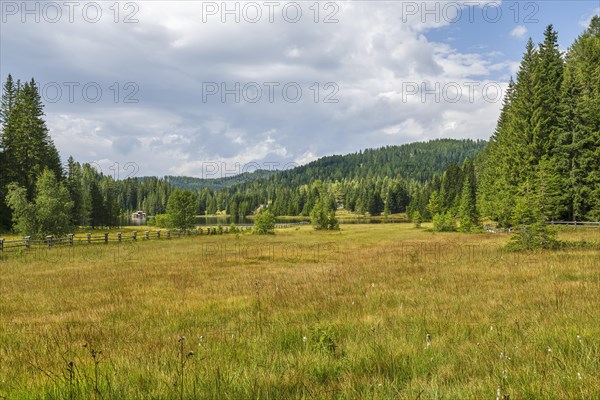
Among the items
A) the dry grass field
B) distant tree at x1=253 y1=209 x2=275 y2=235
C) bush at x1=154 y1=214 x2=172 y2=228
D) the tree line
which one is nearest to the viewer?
the dry grass field

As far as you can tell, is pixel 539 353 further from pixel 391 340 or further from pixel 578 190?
pixel 578 190

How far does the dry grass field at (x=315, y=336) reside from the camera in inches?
146

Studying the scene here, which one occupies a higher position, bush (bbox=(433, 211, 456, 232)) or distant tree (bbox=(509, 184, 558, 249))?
distant tree (bbox=(509, 184, 558, 249))

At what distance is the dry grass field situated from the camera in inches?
146

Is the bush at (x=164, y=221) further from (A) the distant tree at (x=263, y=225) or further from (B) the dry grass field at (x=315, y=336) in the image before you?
(B) the dry grass field at (x=315, y=336)

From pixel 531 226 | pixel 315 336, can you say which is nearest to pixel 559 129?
pixel 531 226

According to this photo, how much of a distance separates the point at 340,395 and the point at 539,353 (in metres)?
2.81

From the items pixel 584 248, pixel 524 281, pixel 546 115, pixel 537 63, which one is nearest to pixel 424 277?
pixel 524 281

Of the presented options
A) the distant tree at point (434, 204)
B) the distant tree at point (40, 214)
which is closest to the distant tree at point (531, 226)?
the distant tree at point (40, 214)

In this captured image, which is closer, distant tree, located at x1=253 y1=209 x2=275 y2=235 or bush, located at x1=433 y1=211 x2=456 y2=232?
bush, located at x1=433 y1=211 x2=456 y2=232

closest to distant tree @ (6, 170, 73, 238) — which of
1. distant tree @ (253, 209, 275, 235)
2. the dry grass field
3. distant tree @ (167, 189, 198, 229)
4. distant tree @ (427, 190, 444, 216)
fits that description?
distant tree @ (167, 189, 198, 229)

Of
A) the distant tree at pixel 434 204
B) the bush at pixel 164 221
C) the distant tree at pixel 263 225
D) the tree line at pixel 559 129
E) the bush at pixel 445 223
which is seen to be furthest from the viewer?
the distant tree at pixel 434 204

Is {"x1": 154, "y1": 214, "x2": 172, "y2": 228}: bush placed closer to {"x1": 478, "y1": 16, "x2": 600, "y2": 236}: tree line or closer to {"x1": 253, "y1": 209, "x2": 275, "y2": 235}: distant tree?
{"x1": 253, "y1": 209, "x2": 275, "y2": 235}: distant tree

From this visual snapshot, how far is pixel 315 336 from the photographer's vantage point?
565 centimetres
